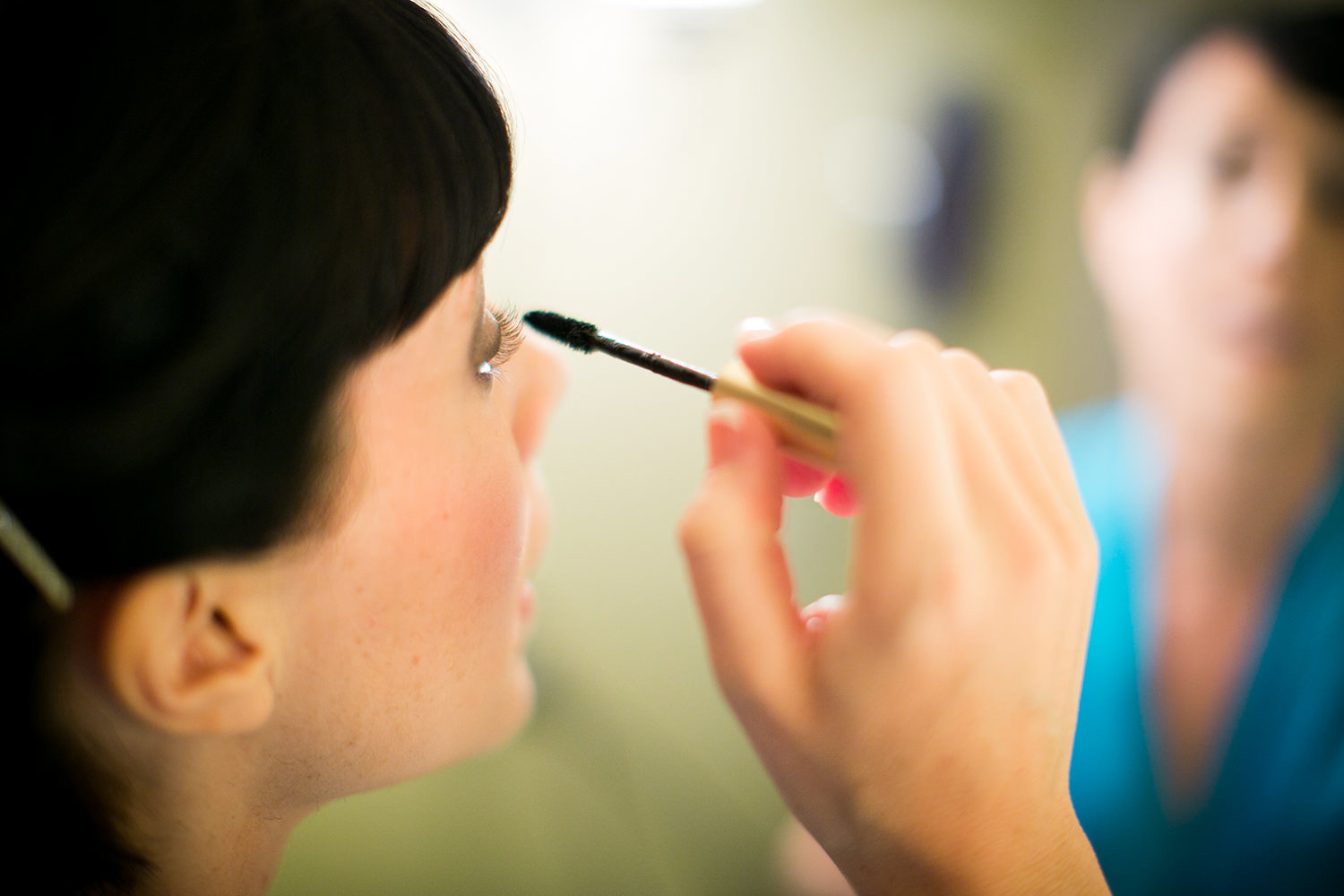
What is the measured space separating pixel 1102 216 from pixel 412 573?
2.86ft

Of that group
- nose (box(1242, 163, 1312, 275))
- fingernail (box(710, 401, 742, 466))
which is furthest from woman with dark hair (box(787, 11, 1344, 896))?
fingernail (box(710, 401, 742, 466))

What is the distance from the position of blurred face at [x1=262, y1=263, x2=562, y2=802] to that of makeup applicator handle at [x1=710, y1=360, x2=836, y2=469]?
0.42 ft

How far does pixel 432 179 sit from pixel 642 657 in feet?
2.51

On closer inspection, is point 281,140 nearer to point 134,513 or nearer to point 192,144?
point 192,144

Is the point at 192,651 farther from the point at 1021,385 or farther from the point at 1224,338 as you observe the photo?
the point at 1224,338

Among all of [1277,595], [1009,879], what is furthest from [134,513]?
[1277,595]

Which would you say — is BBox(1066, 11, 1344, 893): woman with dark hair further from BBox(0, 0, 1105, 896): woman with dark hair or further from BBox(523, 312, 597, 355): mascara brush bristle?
BBox(523, 312, 597, 355): mascara brush bristle

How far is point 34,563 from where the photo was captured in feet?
1.03

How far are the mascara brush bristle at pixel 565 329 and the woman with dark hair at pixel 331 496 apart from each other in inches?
1.5

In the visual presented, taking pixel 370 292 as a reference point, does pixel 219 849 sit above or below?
below

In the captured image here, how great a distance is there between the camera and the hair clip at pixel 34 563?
11.9 inches

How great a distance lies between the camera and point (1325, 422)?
0.80 m

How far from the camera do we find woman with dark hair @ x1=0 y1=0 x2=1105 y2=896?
0.30m

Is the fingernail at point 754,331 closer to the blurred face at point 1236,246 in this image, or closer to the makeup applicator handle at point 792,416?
the makeup applicator handle at point 792,416
